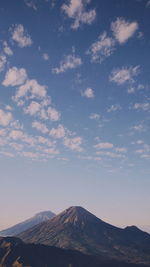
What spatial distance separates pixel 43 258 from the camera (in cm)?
13312

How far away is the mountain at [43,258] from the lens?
127 meters

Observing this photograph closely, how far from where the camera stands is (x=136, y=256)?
185 meters

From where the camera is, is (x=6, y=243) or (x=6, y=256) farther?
(x=6, y=243)

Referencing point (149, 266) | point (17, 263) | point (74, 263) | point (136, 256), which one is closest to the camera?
point (17, 263)

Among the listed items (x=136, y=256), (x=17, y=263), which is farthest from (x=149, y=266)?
(x=17, y=263)

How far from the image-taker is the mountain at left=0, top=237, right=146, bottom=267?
12706 centimetres

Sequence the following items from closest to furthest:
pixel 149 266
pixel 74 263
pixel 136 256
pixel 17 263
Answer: pixel 17 263 < pixel 74 263 < pixel 149 266 < pixel 136 256

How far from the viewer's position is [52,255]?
137 m

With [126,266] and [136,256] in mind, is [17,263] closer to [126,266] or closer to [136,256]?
[126,266]

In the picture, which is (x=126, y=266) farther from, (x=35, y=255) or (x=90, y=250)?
(x=90, y=250)

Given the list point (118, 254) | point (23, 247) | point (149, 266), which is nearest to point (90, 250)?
point (118, 254)

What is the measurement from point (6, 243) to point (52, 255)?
3268 cm

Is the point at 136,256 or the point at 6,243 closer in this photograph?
the point at 6,243

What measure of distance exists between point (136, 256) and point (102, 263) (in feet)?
203
